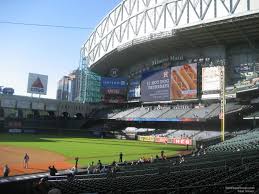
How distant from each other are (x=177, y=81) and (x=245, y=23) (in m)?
A: 20.0

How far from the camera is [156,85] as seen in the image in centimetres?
8681

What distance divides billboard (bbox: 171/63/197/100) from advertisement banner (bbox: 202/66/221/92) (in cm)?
199

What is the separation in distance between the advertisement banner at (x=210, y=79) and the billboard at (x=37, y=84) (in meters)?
49.3

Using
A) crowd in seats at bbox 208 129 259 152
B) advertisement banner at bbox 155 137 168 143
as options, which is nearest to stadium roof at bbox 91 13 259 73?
advertisement banner at bbox 155 137 168 143

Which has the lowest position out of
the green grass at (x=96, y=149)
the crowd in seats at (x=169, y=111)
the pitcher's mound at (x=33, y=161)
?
the pitcher's mound at (x=33, y=161)

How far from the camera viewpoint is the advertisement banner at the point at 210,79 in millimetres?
72375

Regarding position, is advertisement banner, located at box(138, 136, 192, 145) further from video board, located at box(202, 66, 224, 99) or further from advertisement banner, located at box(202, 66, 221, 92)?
advertisement banner, located at box(202, 66, 221, 92)

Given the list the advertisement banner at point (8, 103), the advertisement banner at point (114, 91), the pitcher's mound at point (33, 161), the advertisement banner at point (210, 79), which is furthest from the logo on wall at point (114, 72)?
the pitcher's mound at point (33, 161)

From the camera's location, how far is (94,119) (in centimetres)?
10344

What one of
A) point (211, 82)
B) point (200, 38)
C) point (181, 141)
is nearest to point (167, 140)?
point (181, 141)

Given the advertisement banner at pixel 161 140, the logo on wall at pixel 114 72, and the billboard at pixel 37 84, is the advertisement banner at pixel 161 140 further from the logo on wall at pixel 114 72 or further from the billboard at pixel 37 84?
the billboard at pixel 37 84

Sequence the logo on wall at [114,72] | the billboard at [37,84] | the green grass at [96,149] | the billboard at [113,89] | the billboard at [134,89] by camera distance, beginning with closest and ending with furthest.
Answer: the green grass at [96,149] < the billboard at [134,89] < the billboard at [113,89] < the billboard at [37,84] < the logo on wall at [114,72]

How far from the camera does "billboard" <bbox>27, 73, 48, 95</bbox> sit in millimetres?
102625

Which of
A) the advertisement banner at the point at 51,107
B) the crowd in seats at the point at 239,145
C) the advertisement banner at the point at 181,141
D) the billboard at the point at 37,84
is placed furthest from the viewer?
the advertisement banner at the point at 51,107
